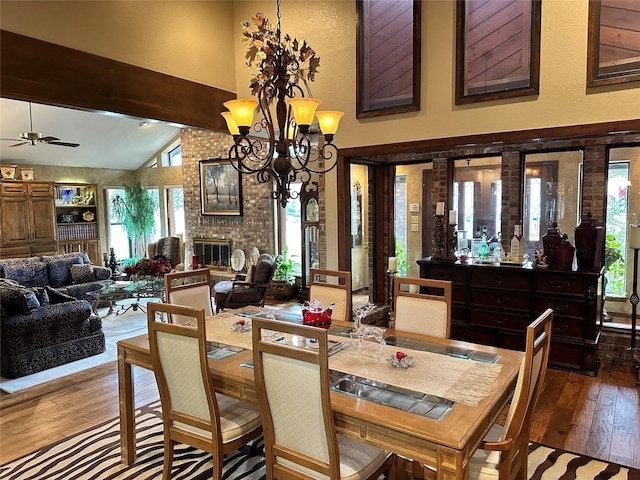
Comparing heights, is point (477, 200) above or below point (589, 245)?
above

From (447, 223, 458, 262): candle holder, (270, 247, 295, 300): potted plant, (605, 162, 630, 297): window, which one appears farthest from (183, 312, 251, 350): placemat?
(270, 247, 295, 300): potted plant

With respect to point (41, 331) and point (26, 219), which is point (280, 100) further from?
point (26, 219)

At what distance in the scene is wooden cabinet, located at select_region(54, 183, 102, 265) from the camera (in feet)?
31.3

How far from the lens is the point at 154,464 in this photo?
2.71m

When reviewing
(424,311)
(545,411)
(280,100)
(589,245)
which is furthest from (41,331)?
(589,245)

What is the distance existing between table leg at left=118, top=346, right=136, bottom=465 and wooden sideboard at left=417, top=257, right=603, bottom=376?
3.18 metres

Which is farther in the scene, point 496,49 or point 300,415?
point 496,49

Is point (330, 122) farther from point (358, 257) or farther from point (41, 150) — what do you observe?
point (41, 150)

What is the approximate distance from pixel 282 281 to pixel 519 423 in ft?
19.1

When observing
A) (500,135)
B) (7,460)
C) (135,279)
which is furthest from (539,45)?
(135,279)

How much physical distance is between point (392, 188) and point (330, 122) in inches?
116

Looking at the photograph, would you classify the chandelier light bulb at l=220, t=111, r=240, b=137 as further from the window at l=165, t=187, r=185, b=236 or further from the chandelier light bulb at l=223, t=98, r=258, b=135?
the window at l=165, t=187, r=185, b=236

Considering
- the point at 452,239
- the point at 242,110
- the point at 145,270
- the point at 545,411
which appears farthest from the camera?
the point at 145,270

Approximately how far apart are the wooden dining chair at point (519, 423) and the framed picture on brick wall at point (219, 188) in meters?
6.94
